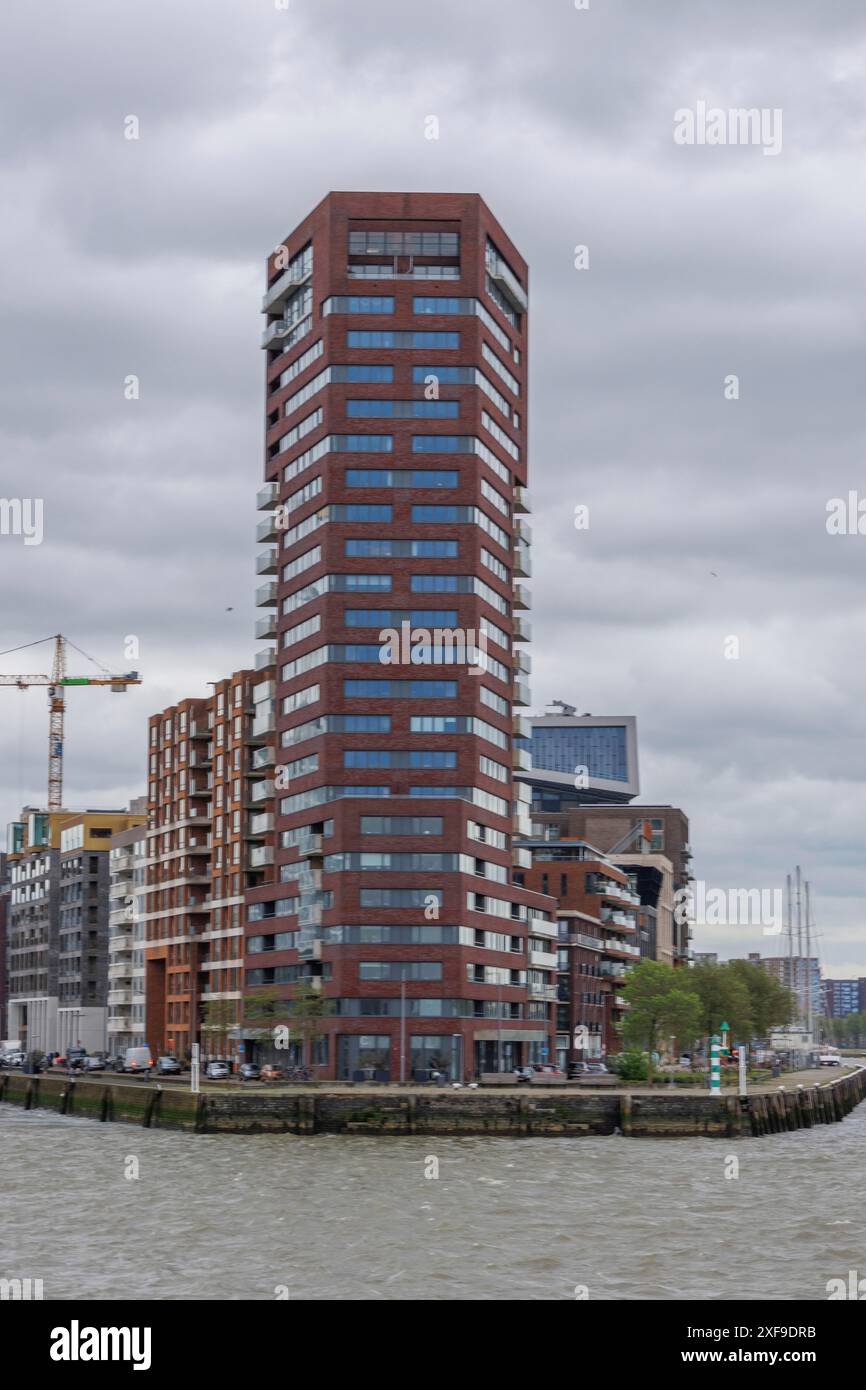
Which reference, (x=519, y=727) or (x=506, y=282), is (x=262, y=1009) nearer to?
(x=519, y=727)

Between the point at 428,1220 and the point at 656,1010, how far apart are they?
10606cm

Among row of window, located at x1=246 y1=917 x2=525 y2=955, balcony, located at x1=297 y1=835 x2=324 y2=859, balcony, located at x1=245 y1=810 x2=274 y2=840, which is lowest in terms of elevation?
row of window, located at x1=246 y1=917 x2=525 y2=955

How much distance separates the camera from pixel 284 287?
171 m

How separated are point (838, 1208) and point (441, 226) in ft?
364

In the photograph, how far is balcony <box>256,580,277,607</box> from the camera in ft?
569

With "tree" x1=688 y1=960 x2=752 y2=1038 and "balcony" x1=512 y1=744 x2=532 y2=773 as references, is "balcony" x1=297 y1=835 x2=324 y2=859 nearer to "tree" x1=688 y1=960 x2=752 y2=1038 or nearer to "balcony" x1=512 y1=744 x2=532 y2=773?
"balcony" x1=512 y1=744 x2=532 y2=773

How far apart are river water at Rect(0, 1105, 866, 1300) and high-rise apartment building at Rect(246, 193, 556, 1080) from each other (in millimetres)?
53064

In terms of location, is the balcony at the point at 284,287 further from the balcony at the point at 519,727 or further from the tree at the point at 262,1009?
the tree at the point at 262,1009

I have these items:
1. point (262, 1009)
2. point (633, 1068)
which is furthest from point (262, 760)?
point (633, 1068)

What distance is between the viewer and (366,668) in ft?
515

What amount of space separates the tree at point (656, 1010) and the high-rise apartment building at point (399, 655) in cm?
974

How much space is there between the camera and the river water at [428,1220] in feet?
160

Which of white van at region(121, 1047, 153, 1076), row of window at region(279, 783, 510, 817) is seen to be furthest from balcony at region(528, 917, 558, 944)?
white van at region(121, 1047, 153, 1076)
